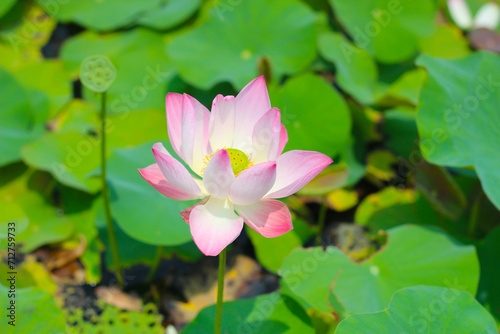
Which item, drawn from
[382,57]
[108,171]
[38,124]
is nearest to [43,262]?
[108,171]

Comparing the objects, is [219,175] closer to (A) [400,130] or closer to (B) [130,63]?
(A) [400,130]

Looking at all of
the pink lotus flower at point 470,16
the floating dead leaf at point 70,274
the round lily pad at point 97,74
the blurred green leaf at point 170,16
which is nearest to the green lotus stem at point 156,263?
the floating dead leaf at point 70,274

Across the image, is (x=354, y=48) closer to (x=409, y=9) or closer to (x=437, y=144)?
(x=409, y=9)

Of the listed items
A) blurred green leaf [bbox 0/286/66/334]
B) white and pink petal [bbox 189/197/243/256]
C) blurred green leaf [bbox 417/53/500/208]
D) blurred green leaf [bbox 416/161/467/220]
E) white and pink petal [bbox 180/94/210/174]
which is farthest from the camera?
blurred green leaf [bbox 416/161/467/220]

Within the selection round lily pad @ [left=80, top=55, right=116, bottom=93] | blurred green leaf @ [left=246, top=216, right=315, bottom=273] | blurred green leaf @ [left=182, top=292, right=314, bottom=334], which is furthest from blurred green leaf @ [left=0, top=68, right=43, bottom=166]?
blurred green leaf @ [left=182, top=292, right=314, bottom=334]

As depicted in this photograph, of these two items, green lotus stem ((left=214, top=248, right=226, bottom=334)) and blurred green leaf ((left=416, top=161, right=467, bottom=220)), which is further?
blurred green leaf ((left=416, top=161, right=467, bottom=220))

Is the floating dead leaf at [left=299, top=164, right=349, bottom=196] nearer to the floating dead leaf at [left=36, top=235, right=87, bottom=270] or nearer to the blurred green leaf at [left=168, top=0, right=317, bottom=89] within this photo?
the blurred green leaf at [left=168, top=0, right=317, bottom=89]
